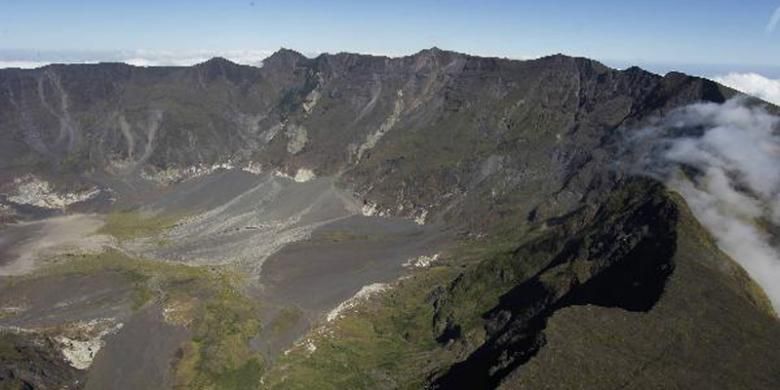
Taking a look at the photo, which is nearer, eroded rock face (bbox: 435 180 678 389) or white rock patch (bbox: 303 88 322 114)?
eroded rock face (bbox: 435 180 678 389)

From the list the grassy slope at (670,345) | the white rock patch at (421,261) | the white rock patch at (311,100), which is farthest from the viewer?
the white rock patch at (311,100)

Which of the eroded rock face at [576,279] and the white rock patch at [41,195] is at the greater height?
the eroded rock face at [576,279]

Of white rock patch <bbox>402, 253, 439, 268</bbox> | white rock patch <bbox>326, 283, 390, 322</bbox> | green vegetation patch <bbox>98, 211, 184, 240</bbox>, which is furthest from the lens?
green vegetation patch <bbox>98, 211, 184, 240</bbox>

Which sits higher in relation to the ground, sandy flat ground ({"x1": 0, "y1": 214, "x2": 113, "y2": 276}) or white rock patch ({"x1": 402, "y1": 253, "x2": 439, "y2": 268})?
white rock patch ({"x1": 402, "y1": 253, "x2": 439, "y2": 268})

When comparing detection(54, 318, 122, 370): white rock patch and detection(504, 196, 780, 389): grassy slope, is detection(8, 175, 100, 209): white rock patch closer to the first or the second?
detection(54, 318, 122, 370): white rock patch

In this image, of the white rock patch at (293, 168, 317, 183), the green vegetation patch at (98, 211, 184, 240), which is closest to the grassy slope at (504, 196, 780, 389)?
the green vegetation patch at (98, 211, 184, 240)

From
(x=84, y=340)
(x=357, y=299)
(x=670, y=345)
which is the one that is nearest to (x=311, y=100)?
(x=357, y=299)

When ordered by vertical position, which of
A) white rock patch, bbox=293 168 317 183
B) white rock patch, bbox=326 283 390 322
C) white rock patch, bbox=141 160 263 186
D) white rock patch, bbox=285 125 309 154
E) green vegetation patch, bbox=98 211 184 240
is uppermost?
white rock patch, bbox=285 125 309 154

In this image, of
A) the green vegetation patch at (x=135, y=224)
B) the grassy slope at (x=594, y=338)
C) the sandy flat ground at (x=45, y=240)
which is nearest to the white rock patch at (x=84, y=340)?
the grassy slope at (x=594, y=338)

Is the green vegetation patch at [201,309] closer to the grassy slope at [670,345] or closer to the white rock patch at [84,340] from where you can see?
the white rock patch at [84,340]

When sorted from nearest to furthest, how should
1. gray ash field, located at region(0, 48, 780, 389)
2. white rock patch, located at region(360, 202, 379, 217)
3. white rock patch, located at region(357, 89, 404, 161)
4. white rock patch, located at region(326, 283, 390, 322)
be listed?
gray ash field, located at region(0, 48, 780, 389)
white rock patch, located at region(326, 283, 390, 322)
white rock patch, located at region(360, 202, 379, 217)
white rock patch, located at region(357, 89, 404, 161)

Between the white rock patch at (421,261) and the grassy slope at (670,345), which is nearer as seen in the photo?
the grassy slope at (670,345)
